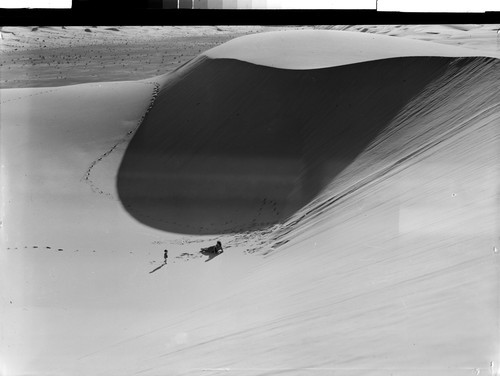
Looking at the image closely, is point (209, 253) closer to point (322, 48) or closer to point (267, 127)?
point (267, 127)

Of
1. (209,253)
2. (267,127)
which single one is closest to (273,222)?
(209,253)

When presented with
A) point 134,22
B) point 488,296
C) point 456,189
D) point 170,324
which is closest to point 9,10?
point 134,22

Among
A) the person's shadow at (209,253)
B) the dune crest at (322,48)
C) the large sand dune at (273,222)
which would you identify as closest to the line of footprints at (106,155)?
the large sand dune at (273,222)

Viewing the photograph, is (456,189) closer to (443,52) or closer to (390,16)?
(443,52)

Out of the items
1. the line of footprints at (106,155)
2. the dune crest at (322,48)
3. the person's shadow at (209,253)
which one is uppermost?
the dune crest at (322,48)

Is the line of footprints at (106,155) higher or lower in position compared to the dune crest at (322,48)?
lower

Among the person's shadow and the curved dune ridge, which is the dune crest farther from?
the person's shadow

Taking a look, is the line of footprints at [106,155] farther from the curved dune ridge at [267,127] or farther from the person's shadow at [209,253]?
the person's shadow at [209,253]
